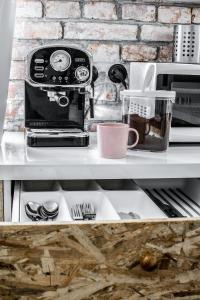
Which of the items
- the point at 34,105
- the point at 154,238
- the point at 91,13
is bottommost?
the point at 154,238

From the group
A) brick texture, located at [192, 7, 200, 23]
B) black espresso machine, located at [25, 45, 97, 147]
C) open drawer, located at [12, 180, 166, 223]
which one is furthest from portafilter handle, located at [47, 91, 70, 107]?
brick texture, located at [192, 7, 200, 23]


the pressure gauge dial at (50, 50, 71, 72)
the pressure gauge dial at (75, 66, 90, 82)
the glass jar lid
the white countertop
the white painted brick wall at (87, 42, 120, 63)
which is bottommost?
the white countertop

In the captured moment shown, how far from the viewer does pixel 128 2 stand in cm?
204

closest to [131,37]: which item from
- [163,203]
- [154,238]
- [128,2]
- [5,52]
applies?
[128,2]

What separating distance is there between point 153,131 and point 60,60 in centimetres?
39

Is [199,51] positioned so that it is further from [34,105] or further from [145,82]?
[34,105]

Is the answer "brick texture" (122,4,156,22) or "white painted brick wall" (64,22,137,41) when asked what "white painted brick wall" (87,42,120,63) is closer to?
"white painted brick wall" (64,22,137,41)

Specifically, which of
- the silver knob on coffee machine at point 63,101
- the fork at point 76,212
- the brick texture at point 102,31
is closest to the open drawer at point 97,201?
the fork at point 76,212

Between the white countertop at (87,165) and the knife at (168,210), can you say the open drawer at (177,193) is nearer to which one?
the knife at (168,210)

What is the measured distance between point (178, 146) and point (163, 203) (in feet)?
0.97

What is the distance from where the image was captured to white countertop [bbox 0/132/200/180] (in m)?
1.37

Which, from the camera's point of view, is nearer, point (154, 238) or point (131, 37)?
point (154, 238)

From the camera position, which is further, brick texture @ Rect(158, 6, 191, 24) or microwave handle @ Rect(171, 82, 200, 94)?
brick texture @ Rect(158, 6, 191, 24)

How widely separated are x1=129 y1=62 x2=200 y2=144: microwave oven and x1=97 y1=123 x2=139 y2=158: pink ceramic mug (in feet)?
0.79
